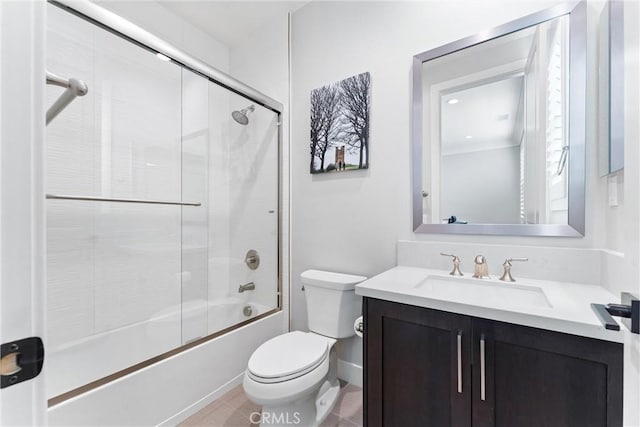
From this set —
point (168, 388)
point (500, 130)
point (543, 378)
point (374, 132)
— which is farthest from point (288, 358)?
point (500, 130)

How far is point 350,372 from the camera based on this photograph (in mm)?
1777

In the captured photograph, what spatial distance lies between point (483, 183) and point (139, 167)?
80.4 inches

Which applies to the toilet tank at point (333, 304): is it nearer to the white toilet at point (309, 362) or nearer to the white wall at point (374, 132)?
the white toilet at point (309, 362)

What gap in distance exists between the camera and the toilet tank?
5.22 ft

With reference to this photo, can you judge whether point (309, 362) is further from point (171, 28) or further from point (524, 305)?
point (171, 28)

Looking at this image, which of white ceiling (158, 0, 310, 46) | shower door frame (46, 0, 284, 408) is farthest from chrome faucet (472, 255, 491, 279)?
white ceiling (158, 0, 310, 46)

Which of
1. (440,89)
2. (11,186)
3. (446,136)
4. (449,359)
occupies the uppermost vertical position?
(440,89)

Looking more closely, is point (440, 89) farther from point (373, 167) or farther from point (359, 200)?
point (359, 200)

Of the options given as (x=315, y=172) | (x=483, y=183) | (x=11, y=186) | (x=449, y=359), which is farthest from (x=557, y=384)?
(x=315, y=172)

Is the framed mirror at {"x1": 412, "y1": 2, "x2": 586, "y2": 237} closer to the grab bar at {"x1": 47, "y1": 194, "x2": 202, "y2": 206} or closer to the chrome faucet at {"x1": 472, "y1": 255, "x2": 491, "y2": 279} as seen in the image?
the chrome faucet at {"x1": 472, "y1": 255, "x2": 491, "y2": 279}

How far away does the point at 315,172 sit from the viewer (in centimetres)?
192

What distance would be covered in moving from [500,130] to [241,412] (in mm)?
1974

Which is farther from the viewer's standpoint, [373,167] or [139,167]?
[139,167]

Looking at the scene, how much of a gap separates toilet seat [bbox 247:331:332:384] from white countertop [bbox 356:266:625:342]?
45 cm
